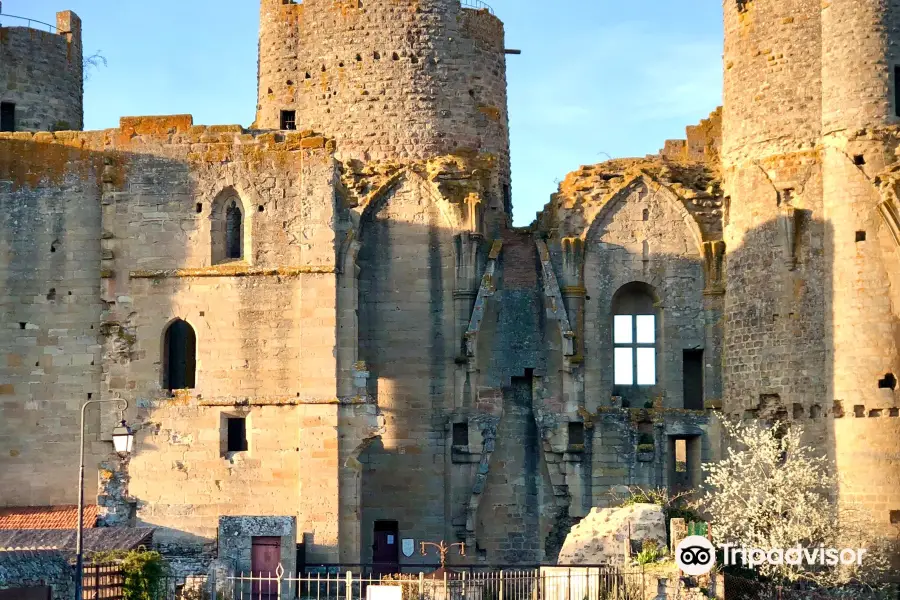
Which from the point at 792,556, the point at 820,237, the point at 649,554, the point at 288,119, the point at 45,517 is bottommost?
the point at 792,556

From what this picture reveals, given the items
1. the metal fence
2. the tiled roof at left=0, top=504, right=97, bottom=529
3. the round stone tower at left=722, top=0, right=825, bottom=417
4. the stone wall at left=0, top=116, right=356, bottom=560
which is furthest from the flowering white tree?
the tiled roof at left=0, top=504, right=97, bottom=529

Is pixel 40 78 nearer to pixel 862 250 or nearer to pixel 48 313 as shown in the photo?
pixel 48 313

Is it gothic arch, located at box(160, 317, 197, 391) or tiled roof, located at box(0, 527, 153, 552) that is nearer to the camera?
tiled roof, located at box(0, 527, 153, 552)

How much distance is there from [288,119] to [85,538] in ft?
39.5

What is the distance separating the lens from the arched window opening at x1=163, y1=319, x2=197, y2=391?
35750mm

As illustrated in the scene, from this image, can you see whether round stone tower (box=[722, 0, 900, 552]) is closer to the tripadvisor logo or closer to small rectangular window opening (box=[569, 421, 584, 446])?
the tripadvisor logo

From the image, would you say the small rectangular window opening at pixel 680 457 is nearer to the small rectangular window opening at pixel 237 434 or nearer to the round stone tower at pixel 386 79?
the round stone tower at pixel 386 79

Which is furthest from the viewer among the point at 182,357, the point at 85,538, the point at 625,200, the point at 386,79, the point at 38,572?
the point at 386,79

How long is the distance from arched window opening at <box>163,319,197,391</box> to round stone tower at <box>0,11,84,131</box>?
27.5 ft

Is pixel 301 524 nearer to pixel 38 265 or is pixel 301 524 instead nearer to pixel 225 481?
pixel 225 481

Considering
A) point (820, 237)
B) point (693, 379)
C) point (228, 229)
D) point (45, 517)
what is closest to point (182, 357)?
point (228, 229)

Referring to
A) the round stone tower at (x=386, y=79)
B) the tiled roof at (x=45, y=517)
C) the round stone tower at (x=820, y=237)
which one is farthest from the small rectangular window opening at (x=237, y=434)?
the round stone tower at (x=820, y=237)

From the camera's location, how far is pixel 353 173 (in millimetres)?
39500

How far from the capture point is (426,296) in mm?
38656
